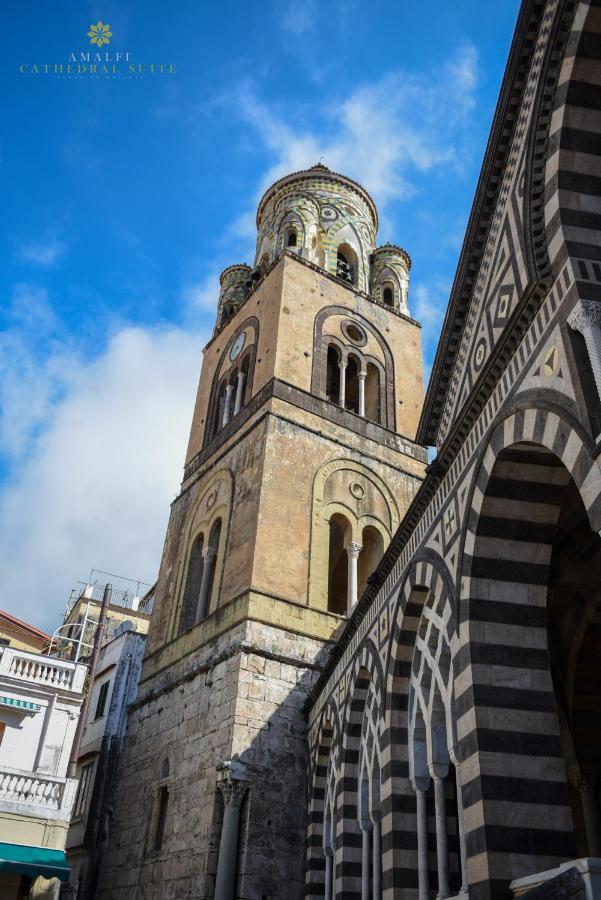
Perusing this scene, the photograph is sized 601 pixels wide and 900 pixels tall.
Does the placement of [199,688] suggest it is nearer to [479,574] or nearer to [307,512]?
[307,512]

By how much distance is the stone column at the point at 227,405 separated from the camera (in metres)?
21.2

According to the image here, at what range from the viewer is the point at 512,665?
685cm

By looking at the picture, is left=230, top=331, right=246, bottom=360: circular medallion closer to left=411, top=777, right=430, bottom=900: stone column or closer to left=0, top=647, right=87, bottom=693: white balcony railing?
left=0, top=647, right=87, bottom=693: white balcony railing

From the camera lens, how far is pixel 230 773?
12789 millimetres

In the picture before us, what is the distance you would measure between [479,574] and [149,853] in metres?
11.1

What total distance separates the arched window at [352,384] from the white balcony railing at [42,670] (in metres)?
9.95

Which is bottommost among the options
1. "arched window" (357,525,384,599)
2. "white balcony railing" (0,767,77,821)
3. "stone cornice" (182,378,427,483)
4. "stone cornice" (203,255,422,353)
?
"white balcony railing" (0,767,77,821)

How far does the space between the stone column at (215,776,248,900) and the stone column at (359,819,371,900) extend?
2.99m

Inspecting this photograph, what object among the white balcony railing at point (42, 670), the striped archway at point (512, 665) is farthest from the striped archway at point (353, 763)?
the white balcony railing at point (42, 670)

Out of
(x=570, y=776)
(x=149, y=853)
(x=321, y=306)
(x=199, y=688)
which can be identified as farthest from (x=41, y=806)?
(x=321, y=306)

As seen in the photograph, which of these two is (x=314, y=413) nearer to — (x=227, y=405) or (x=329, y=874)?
(x=227, y=405)

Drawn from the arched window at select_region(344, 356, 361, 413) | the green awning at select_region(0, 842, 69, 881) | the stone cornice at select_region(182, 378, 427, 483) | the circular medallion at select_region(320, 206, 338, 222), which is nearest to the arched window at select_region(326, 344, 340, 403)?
the arched window at select_region(344, 356, 361, 413)

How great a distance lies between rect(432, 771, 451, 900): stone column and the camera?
7157 mm

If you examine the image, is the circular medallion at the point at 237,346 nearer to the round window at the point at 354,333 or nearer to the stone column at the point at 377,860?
the round window at the point at 354,333
